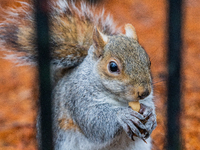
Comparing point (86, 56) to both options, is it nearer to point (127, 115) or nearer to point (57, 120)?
point (57, 120)

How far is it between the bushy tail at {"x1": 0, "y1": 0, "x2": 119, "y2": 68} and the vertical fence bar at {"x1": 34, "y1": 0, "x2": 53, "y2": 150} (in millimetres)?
443

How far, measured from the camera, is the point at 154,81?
2.12 metres

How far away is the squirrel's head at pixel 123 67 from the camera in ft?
3.87

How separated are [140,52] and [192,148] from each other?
132 centimetres

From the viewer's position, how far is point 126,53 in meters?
1.26

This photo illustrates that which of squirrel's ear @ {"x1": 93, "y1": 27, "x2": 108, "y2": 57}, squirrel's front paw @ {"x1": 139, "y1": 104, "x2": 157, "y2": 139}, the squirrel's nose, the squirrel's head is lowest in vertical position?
squirrel's front paw @ {"x1": 139, "y1": 104, "x2": 157, "y2": 139}

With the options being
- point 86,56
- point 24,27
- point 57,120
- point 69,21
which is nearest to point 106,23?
point 69,21

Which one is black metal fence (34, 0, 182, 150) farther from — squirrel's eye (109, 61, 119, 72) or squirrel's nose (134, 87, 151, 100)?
squirrel's eye (109, 61, 119, 72)

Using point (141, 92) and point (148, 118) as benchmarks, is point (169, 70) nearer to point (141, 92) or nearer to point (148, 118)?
point (141, 92)

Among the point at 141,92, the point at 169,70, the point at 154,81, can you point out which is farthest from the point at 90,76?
the point at 154,81

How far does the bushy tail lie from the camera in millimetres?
1539

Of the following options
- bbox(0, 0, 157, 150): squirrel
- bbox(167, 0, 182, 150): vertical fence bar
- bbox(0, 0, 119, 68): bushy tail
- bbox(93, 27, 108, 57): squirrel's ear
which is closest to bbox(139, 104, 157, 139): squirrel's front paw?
bbox(0, 0, 157, 150): squirrel

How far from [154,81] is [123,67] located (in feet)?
3.14

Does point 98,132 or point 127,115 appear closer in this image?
point 127,115
